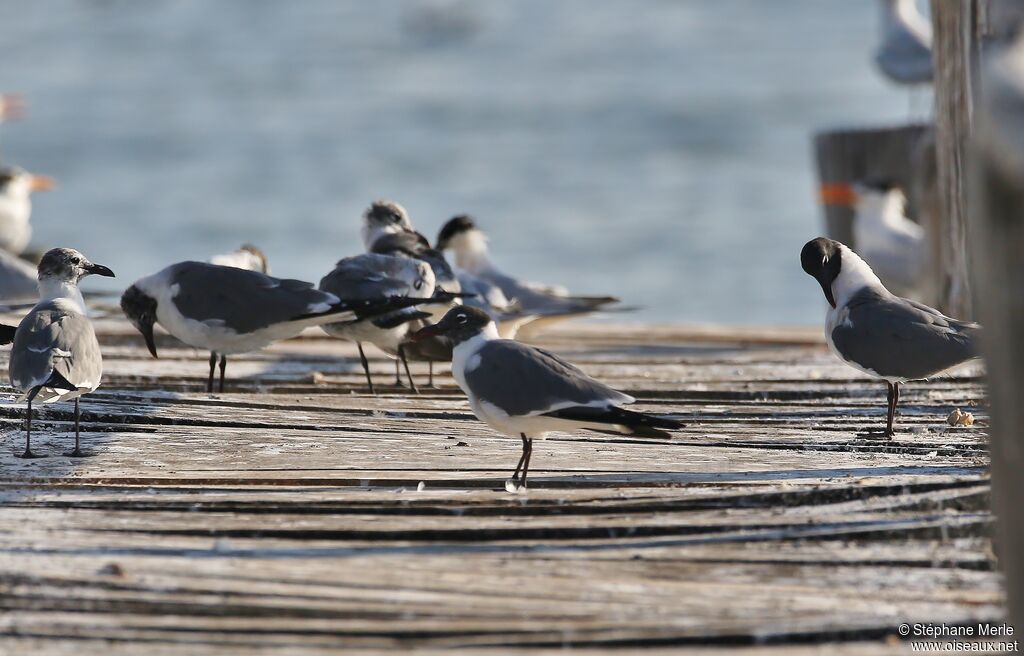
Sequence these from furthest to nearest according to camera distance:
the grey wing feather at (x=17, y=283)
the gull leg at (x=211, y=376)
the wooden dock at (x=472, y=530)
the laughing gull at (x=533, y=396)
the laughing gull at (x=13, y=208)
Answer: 1. the laughing gull at (x=13, y=208)
2. the grey wing feather at (x=17, y=283)
3. the gull leg at (x=211, y=376)
4. the laughing gull at (x=533, y=396)
5. the wooden dock at (x=472, y=530)

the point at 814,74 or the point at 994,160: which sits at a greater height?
the point at 994,160

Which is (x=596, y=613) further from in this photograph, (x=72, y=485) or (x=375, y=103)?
(x=375, y=103)

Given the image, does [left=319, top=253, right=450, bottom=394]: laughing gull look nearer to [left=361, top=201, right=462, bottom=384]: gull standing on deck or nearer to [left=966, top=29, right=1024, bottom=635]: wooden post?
[left=361, top=201, right=462, bottom=384]: gull standing on deck

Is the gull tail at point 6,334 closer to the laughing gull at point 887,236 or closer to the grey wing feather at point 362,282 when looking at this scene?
the grey wing feather at point 362,282

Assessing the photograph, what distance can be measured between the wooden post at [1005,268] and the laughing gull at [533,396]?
1.37 metres

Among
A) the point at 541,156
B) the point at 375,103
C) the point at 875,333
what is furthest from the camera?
the point at 375,103

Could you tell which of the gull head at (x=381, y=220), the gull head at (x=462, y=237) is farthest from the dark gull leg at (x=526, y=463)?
the gull head at (x=462, y=237)

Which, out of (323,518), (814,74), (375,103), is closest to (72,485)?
(323,518)

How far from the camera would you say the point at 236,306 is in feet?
17.0

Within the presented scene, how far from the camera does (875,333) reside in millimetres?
4352

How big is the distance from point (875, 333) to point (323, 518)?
1822 mm

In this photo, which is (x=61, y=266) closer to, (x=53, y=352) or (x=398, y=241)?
(x=53, y=352)

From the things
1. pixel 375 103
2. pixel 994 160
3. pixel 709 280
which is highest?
pixel 994 160

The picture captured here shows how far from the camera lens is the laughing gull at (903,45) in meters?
12.5
